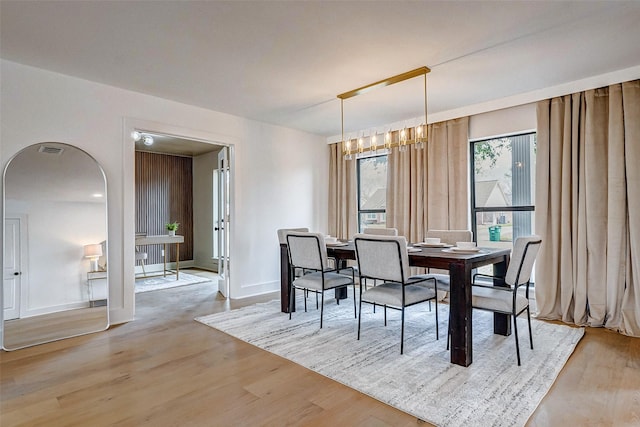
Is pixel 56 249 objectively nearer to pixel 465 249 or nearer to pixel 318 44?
pixel 318 44

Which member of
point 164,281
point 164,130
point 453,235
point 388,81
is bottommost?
point 164,281

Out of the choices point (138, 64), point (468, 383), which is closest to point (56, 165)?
point (138, 64)

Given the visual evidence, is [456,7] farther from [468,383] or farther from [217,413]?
[217,413]

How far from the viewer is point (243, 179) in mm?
4871

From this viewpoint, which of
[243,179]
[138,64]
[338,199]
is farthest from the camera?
[338,199]

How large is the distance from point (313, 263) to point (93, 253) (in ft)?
7.32

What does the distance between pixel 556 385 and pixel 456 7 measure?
251cm

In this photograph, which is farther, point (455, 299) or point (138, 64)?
point (138, 64)

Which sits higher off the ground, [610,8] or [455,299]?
[610,8]

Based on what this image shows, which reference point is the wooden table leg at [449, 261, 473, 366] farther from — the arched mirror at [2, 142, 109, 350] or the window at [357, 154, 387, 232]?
the arched mirror at [2, 142, 109, 350]

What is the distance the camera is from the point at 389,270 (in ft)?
9.44

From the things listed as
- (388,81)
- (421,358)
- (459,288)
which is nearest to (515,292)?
(459,288)

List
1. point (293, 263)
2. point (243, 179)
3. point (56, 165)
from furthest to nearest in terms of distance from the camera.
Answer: point (243, 179), point (293, 263), point (56, 165)

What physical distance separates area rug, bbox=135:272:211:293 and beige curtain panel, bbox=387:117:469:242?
3515 mm
